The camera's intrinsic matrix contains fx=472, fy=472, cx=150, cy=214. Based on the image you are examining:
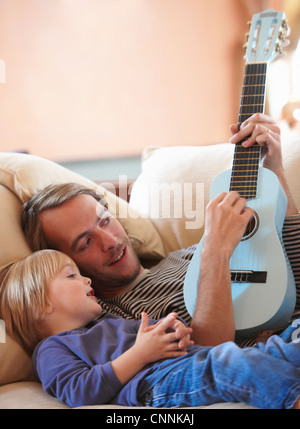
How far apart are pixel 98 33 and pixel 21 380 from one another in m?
2.34

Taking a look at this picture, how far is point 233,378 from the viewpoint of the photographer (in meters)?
0.74

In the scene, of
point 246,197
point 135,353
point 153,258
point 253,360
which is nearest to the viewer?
point 253,360

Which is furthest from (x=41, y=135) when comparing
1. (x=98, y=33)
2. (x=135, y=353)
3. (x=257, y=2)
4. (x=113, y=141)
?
(x=135, y=353)

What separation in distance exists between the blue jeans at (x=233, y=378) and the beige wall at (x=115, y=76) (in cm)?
217

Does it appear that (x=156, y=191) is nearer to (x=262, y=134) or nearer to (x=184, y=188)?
(x=184, y=188)

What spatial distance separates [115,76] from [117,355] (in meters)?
2.28

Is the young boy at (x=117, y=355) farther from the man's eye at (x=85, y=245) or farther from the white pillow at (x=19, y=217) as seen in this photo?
the man's eye at (x=85, y=245)

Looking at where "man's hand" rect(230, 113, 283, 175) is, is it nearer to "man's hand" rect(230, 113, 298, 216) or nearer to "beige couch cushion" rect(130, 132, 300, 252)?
"man's hand" rect(230, 113, 298, 216)

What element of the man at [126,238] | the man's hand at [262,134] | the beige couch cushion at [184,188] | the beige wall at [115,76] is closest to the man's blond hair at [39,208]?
the man at [126,238]

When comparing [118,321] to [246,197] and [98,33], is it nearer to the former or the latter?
[246,197]

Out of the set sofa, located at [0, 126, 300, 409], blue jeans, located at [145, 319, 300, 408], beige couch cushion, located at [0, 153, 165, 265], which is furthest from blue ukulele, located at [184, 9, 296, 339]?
beige couch cushion, located at [0, 153, 165, 265]

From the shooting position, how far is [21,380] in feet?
3.45

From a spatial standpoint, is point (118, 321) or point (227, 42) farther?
point (227, 42)

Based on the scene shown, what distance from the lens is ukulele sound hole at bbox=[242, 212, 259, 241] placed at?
107cm
